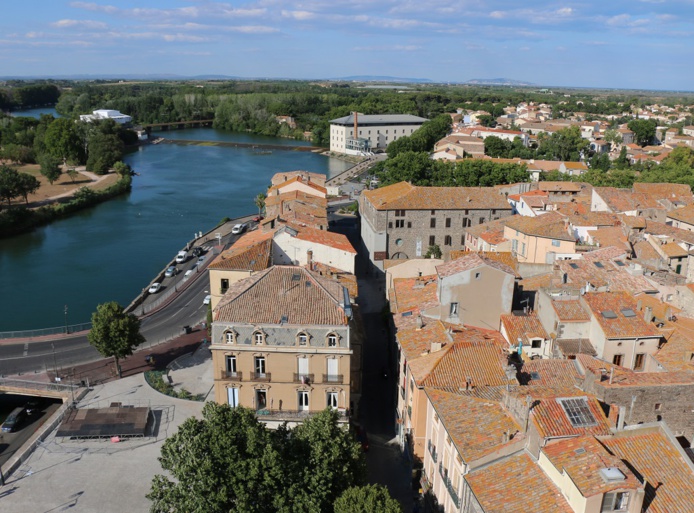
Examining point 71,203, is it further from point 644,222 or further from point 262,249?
point 644,222

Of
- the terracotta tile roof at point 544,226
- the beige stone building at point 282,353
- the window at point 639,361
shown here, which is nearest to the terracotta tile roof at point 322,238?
the beige stone building at point 282,353

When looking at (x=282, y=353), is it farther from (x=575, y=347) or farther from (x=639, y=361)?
(x=639, y=361)

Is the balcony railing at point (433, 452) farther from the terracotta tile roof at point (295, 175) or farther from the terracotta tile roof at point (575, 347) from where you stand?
the terracotta tile roof at point (295, 175)

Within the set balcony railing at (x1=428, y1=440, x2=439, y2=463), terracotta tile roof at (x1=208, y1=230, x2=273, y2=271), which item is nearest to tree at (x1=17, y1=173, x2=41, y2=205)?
terracotta tile roof at (x1=208, y1=230, x2=273, y2=271)

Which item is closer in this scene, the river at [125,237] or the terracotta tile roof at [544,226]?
the terracotta tile roof at [544,226]

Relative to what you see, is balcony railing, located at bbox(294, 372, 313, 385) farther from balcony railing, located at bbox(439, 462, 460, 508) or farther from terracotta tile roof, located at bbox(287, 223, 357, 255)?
terracotta tile roof, located at bbox(287, 223, 357, 255)

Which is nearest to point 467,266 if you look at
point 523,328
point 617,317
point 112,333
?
point 523,328
